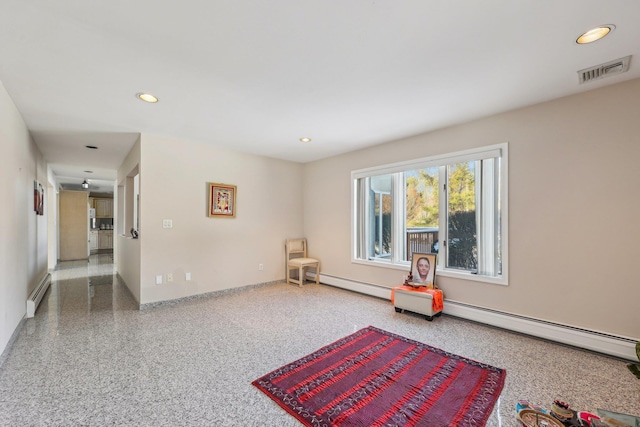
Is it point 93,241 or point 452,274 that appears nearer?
point 452,274

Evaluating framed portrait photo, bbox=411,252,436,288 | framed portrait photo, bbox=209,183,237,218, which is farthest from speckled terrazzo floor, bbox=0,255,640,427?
framed portrait photo, bbox=209,183,237,218

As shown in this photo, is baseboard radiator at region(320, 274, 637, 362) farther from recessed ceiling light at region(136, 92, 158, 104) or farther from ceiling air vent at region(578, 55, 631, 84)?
recessed ceiling light at region(136, 92, 158, 104)

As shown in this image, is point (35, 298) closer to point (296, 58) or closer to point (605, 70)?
point (296, 58)

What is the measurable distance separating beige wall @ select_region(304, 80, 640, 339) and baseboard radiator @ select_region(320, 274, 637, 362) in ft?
0.20

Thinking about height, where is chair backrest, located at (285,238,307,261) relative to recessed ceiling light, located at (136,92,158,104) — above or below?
below

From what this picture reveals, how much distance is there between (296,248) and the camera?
5.46 meters

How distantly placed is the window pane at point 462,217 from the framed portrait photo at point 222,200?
3326mm

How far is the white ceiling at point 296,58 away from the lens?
1593 millimetres

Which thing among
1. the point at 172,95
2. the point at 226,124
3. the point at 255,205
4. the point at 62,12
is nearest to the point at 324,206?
the point at 255,205

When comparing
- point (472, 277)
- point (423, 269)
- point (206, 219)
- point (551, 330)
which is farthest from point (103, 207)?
point (551, 330)

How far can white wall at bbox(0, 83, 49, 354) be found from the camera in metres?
2.41

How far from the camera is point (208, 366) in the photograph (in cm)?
229

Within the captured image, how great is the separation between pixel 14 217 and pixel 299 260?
3.71m

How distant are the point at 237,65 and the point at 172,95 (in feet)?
3.05
